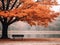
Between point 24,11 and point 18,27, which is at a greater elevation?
point 24,11

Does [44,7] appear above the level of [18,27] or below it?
above

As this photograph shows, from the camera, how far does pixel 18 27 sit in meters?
47.9

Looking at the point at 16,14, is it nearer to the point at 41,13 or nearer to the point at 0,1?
the point at 41,13

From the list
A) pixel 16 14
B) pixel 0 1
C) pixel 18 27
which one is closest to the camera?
pixel 16 14

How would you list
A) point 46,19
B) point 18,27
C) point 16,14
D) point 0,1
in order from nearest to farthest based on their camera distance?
point 16,14 → point 46,19 → point 0,1 → point 18,27

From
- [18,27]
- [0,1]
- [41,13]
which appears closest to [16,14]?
[41,13]

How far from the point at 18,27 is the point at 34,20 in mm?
17884

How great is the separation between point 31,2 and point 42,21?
2651 mm

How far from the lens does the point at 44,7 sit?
29.0m

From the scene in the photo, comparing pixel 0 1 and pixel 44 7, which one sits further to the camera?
pixel 0 1

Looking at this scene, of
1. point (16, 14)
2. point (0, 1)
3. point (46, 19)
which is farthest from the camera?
point (0, 1)

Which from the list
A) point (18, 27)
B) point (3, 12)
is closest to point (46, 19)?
point (3, 12)

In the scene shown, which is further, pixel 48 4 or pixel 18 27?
pixel 18 27

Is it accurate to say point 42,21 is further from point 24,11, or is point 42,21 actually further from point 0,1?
point 0,1
